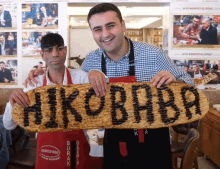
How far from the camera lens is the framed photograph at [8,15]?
329 cm

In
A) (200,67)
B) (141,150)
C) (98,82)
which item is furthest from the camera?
(200,67)

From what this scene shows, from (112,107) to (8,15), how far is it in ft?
8.51

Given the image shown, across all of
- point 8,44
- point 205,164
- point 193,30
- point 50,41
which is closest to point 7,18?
point 8,44

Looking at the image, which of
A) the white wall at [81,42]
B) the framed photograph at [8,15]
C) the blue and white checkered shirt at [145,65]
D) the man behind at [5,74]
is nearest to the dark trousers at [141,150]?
the blue and white checkered shirt at [145,65]

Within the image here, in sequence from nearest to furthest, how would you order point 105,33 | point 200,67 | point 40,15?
point 105,33, point 40,15, point 200,67

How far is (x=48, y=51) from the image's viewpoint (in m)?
1.71

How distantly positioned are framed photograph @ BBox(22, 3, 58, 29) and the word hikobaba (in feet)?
7.25

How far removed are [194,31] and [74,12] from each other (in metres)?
2.09

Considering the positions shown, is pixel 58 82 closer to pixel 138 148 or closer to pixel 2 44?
pixel 138 148

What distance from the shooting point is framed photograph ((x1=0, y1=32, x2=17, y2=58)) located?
3318mm

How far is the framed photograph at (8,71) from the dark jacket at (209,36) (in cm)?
244

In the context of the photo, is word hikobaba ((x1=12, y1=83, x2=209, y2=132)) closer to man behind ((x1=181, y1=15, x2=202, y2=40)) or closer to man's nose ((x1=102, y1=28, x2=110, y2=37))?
man's nose ((x1=102, y1=28, x2=110, y2=37))

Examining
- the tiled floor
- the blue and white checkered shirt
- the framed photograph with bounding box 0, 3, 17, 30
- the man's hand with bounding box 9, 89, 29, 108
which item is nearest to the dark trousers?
the blue and white checkered shirt

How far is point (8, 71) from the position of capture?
3355 millimetres
